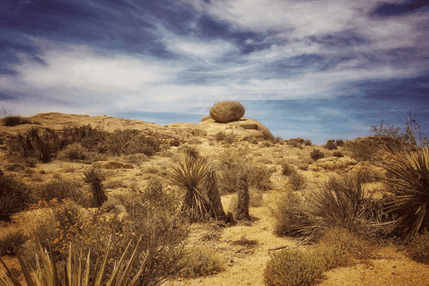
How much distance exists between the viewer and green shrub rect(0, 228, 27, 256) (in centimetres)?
479

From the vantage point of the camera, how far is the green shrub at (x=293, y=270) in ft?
10.7

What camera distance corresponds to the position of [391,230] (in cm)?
422

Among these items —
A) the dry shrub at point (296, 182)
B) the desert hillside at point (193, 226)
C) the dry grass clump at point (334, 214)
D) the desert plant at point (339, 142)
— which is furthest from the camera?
the desert plant at point (339, 142)

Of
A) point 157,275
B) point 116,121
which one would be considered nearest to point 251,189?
point 157,275

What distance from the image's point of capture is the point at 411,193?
4.02 m

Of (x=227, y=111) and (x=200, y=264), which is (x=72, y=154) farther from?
(x=227, y=111)

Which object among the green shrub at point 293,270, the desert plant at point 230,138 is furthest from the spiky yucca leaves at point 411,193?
the desert plant at point 230,138

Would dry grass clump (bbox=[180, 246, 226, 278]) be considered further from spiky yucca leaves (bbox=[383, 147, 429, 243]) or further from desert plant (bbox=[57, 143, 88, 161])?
desert plant (bbox=[57, 143, 88, 161])

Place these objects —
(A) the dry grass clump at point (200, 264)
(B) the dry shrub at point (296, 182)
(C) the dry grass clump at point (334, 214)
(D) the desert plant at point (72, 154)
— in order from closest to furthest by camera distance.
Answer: (A) the dry grass clump at point (200, 264), (C) the dry grass clump at point (334, 214), (B) the dry shrub at point (296, 182), (D) the desert plant at point (72, 154)

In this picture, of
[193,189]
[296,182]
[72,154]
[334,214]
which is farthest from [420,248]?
[72,154]

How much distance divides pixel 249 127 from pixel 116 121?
1620 cm

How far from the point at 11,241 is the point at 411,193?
8.16m

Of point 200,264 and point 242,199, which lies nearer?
point 200,264

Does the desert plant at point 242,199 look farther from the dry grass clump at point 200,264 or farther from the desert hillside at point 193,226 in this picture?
the dry grass clump at point 200,264
